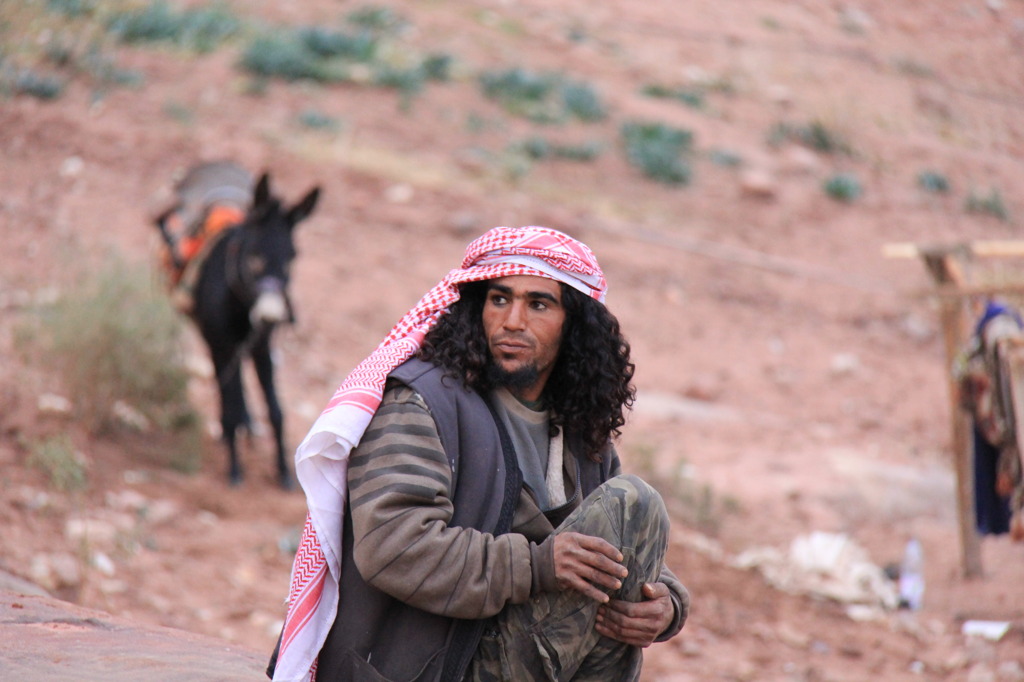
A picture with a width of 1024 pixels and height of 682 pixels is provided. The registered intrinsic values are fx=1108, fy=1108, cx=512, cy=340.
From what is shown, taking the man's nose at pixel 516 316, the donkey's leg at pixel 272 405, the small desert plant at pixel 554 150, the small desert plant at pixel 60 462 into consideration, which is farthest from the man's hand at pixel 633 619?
the small desert plant at pixel 554 150

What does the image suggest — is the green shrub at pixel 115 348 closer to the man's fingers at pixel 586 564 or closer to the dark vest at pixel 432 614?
the dark vest at pixel 432 614

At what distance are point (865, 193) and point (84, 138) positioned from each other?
10.5 m

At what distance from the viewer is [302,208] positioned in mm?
6906

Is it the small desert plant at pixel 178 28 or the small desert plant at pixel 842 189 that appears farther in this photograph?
the small desert plant at pixel 178 28

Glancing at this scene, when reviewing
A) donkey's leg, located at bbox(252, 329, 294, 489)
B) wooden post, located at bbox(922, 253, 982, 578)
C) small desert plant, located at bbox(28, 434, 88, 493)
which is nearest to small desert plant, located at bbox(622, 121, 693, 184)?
wooden post, located at bbox(922, 253, 982, 578)

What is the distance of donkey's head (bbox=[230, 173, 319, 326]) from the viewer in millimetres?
6527

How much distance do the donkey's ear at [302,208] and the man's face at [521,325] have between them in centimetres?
444

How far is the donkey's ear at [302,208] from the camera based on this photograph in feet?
22.4

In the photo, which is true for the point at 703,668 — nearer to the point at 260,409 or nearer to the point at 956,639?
the point at 956,639

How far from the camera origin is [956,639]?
6.12 metres

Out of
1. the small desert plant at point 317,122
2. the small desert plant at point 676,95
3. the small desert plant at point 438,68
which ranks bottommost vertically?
the small desert plant at point 676,95

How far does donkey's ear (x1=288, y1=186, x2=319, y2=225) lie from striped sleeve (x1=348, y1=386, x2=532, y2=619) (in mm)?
4700

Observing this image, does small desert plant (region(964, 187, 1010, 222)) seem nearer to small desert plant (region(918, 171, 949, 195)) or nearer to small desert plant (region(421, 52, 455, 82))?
small desert plant (region(918, 171, 949, 195))

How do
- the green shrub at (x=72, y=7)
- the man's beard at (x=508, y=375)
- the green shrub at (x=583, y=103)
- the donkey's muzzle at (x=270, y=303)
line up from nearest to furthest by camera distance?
the man's beard at (x=508, y=375) < the donkey's muzzle at (x=270, y=303) < the green shrub at (x=72, y=7) < the green shrub at (x=583, y=103)
